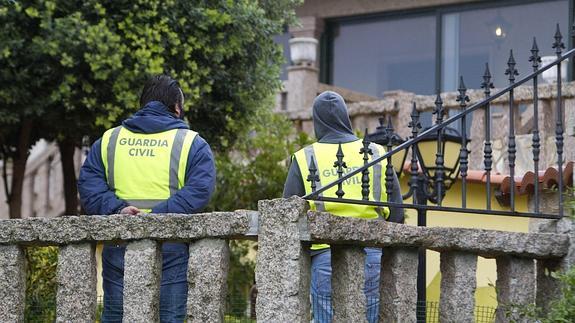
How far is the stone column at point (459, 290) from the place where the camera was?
6070 millimetres

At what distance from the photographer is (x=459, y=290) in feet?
20.0

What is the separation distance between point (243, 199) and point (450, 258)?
19.1ft

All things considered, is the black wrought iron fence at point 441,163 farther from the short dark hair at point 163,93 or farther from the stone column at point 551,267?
the short dark hair at point 163,93

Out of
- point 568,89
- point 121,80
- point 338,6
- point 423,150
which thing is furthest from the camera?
point 338,6

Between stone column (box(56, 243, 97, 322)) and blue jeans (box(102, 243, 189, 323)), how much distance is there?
199 millimetres

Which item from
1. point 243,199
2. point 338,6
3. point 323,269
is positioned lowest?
point 323,269

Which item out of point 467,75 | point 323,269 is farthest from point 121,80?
point 467,75

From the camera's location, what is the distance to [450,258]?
6.12 metres

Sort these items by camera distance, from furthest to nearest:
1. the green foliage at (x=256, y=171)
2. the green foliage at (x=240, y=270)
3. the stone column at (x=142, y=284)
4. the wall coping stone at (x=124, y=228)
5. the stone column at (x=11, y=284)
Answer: the green foliage at (x=256, y=171) < the green foliage at (x=240, y=270) < the stone column at (x=11, y=284) < the stone column at (x=142, y=284) < the wall coping stone at (x=124, y=228)

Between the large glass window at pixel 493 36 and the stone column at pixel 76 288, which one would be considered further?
the large glass window at pixel 493 36

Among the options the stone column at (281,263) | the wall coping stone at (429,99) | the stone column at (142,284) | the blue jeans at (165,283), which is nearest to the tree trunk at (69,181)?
the wall coping stone at (429,99)

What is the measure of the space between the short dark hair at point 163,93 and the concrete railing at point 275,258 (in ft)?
2.76

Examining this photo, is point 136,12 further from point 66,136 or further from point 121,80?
point 66,136

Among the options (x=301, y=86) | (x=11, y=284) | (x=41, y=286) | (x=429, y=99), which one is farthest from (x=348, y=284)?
(x=301, y=86)
